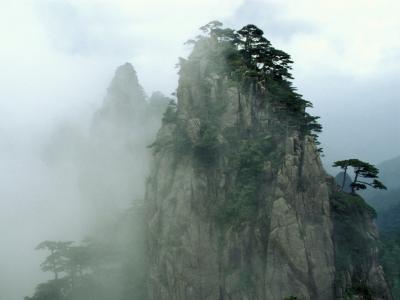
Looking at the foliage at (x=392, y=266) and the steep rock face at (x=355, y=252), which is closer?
the steep rock face at (x=355, y=252)

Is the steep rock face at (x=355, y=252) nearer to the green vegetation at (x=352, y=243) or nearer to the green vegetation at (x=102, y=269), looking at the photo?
the green vegetation at (x=352, y=243)

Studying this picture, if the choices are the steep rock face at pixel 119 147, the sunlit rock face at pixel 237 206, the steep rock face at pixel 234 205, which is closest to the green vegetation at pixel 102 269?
the steep rock face at pixel 234 205

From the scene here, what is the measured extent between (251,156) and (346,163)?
39.5ft

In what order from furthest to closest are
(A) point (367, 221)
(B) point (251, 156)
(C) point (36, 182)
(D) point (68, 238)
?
(C) point (36, 182) < (D) point (68, 238) < (A) point (367, 221) < (B) point (251, 156)

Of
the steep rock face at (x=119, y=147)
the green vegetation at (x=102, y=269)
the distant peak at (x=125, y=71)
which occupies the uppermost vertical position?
the distant peak at (x=125, y=71)

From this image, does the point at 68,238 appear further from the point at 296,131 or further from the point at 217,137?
the point at 296,131

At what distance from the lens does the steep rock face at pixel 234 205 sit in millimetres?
46250

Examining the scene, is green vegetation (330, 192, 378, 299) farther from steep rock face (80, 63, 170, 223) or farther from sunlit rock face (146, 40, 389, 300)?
steep rock face (80, 63, 170, 223)

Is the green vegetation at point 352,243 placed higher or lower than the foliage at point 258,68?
lower

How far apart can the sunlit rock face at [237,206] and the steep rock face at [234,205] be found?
0.11m

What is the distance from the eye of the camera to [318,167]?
4894cm

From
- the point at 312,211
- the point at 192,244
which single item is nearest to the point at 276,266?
the point at 312,211

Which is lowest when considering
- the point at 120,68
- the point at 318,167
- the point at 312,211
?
the point at 312,211

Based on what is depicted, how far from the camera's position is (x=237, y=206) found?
4938cm
